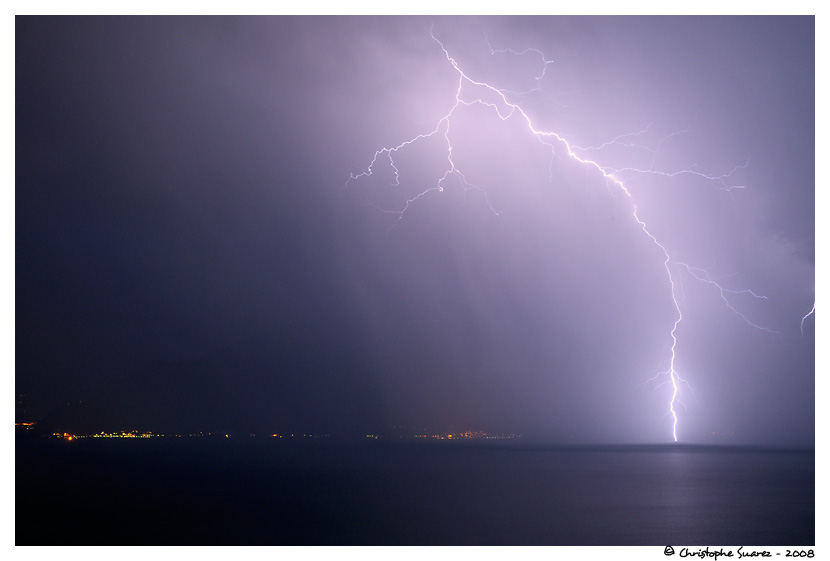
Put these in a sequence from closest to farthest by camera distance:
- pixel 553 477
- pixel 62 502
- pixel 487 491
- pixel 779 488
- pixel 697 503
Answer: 1. pixel 62 502
2. pixel 697 503
3. pixel 487 491
4. pixel 779 488
5. pixel 553 477

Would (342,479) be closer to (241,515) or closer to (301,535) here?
(241,515)

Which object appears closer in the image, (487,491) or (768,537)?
(768,537)

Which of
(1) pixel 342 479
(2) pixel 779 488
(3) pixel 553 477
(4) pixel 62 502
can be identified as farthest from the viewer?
(3) pixel 553 477

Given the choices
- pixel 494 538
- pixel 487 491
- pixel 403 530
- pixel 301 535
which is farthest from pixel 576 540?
pixel 487 491

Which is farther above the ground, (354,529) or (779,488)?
(779,488)

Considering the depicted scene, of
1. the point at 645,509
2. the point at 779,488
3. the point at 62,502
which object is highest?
the point at 779,488

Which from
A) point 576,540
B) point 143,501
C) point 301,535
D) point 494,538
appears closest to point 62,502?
point 143,501

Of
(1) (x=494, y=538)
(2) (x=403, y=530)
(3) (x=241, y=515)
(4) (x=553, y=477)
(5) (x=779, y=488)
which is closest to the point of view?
(1) (x=494, y=538)

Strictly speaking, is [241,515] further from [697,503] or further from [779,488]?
[779,488]

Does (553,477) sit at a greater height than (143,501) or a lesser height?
greater
